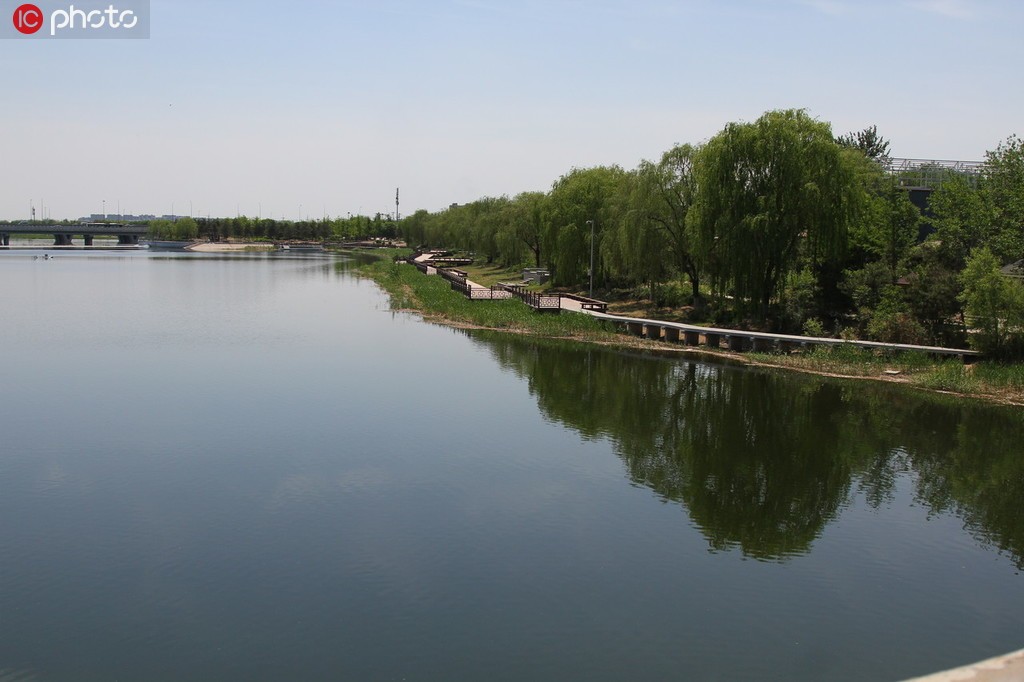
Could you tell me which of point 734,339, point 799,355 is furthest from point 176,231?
point 799,355

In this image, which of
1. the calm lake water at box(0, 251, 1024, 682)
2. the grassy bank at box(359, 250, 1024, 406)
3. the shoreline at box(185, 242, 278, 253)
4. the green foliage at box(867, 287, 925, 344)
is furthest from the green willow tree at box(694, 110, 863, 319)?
the shoreline at box(185, 242, 278, 253)

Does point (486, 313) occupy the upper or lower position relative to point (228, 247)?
lower

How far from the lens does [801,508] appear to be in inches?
726

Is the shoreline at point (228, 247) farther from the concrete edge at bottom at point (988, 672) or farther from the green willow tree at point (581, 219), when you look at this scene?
the concrete edge at bottom at point (988, 672)

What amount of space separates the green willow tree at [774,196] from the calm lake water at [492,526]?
748cm

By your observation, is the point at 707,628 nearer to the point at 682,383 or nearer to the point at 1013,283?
the point at 682,383

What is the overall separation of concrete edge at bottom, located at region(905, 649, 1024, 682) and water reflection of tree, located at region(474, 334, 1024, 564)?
4.78m

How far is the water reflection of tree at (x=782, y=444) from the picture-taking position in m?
18.0

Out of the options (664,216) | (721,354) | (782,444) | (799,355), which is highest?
(664,216)

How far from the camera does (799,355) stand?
35.5 meters

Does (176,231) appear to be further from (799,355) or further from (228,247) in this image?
(799,355)

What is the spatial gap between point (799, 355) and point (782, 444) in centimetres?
1269

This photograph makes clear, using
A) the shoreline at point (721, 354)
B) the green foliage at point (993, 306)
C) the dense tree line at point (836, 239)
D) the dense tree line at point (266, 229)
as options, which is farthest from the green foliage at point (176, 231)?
the green foliage at point (993, 306)

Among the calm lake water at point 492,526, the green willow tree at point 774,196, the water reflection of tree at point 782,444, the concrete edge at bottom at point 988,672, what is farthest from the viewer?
the green willow tree at point 774,196
